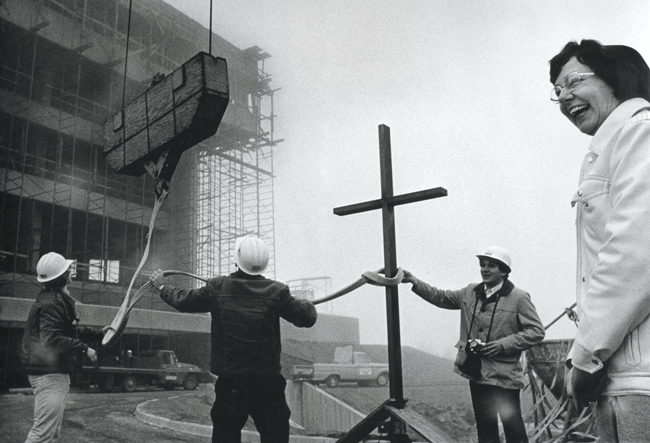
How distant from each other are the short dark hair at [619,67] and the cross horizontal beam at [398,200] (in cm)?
221

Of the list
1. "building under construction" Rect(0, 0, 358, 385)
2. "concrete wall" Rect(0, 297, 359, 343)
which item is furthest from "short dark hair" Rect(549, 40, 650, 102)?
"building under construction" Rect(0, 0, 358, 385)

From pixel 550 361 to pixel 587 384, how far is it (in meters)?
4.95

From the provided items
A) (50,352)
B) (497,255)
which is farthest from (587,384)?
(50,352)

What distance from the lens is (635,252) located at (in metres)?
1.34

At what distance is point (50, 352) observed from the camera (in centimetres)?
380

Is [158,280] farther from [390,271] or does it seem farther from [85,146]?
[85,146]

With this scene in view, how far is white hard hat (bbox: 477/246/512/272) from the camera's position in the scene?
3900mm

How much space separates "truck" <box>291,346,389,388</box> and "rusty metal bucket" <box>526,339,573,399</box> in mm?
12204

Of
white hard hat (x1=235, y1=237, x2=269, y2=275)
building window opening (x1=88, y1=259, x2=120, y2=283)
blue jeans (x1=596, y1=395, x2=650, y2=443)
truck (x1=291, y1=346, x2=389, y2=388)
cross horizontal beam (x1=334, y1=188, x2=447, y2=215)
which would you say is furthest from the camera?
building window opening (x1=88, y1=259, x2=120, y2=283)

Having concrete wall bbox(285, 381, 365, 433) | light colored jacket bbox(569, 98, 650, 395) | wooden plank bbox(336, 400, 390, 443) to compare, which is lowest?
concrete wall bbox(285, 381, 365, 433)

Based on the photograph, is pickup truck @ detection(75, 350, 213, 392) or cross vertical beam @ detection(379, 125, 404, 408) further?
pickup truck @ detection(75, 350, 213, 392)

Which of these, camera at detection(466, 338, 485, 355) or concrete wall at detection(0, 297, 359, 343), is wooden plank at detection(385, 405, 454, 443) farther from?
concrete wall at detection(0, 297, 359, 343)

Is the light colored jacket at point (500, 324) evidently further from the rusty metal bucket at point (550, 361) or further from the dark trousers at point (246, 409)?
the rusty metal bucket at point (550, 361)

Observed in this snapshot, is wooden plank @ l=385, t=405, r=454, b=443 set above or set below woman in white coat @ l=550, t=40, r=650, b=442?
below
